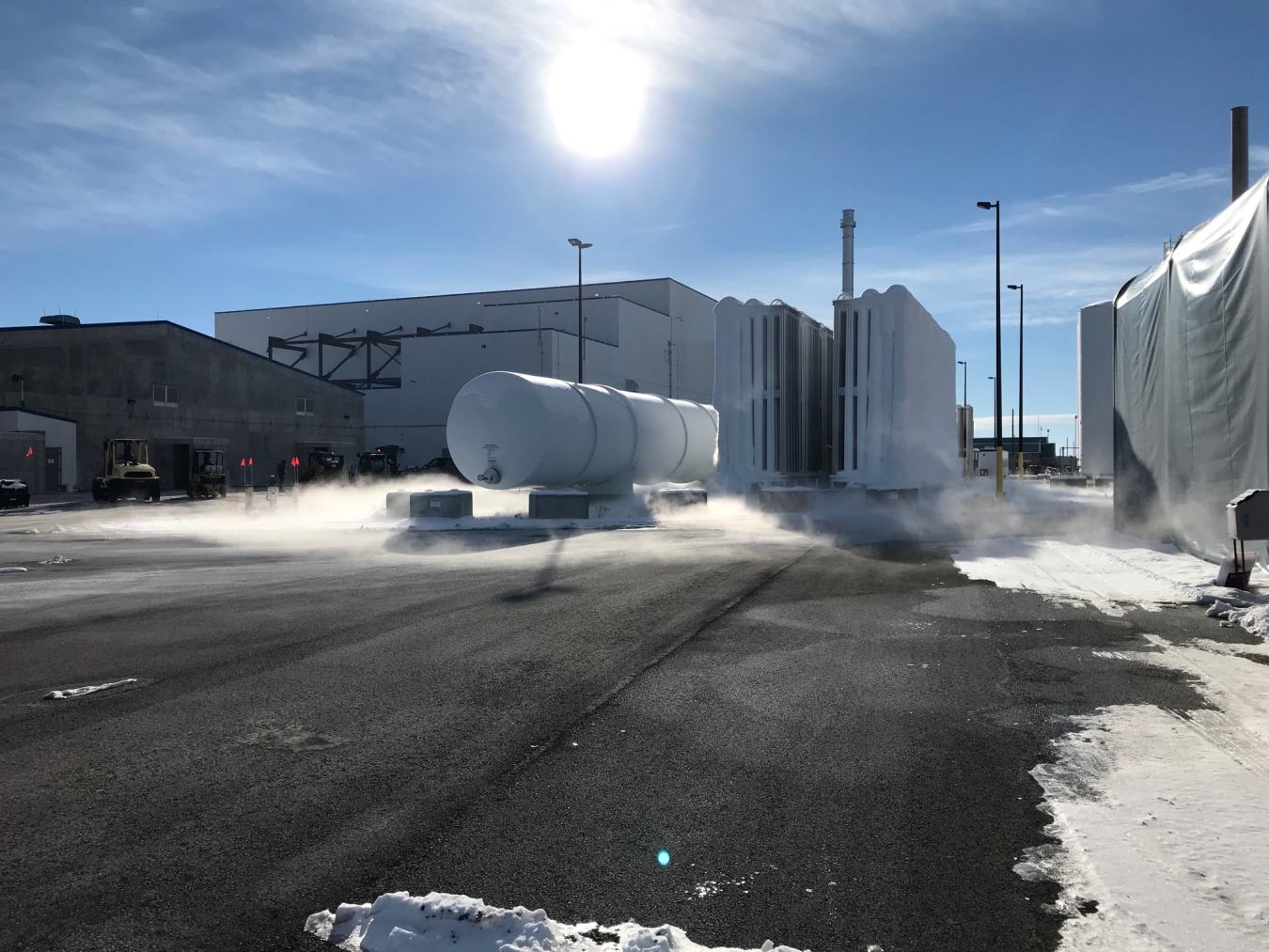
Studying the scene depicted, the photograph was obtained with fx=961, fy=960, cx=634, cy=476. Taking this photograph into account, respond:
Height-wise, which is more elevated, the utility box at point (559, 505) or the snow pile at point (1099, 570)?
the utility box at point (559, 505)

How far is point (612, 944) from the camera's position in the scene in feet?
9.98

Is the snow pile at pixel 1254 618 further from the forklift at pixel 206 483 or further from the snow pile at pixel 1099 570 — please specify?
the forklift at pixel 206 483

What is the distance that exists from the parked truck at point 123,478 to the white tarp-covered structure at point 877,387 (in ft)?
78.1

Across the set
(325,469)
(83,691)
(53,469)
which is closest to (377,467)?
(325,469)

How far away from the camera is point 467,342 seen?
173ft

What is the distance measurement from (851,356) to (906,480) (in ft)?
12.1

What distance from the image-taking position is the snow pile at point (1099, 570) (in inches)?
392

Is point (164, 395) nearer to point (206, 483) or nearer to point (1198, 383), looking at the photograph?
point (206, 483)

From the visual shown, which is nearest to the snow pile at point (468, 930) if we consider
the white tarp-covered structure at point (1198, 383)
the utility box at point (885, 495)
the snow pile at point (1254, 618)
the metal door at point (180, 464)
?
the snow pile at point (1254, 618)

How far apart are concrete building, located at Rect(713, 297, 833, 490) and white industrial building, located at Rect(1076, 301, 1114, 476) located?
19454 mm

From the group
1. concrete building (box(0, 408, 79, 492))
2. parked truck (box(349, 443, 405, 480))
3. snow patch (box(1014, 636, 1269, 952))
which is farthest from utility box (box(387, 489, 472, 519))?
concrete building (box(0, 408, 79, 492))

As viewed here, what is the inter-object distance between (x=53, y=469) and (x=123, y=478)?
868 centimetres

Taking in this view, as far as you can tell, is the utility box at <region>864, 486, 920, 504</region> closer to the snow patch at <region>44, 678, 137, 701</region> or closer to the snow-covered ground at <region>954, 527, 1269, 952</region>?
the snow-covered ground at <region>954, 527, 1269, 952</region>

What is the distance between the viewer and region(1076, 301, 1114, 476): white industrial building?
40094mm
